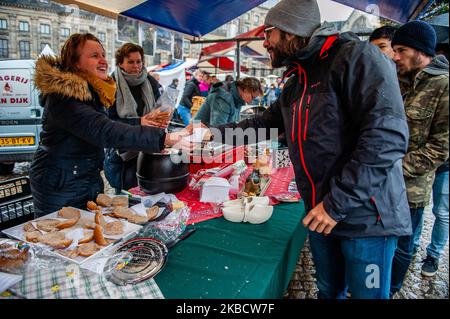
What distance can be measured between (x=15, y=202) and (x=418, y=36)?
2855mm

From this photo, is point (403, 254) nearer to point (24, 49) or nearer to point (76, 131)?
point (76, 131)

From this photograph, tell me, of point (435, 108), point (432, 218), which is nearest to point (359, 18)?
point (432, 218)

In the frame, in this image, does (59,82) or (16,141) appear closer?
(59,82)

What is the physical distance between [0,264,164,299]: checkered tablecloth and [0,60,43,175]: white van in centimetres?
504

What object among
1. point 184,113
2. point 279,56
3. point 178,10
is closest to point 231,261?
point 279,56

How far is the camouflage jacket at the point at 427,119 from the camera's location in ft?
5.92

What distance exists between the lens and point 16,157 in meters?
5.21

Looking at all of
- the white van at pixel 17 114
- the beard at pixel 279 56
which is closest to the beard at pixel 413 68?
the beard at pixel 279 56

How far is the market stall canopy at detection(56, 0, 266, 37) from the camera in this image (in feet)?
10.1

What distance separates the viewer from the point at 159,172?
1.93 meters

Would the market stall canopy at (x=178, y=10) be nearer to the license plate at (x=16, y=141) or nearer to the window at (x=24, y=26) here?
the license plate at (x=16, y=141)

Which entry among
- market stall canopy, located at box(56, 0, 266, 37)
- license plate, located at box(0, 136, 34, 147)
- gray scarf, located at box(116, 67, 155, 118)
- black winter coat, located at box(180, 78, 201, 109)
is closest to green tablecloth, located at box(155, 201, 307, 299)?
gray scarf, located at box(116, 67, 155, 118)
